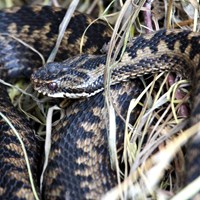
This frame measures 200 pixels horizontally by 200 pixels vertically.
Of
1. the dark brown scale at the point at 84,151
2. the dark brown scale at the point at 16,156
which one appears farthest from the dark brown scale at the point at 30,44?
the dark brown scale at the point at 84,151

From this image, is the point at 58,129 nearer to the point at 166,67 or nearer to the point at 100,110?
the point at 100,110

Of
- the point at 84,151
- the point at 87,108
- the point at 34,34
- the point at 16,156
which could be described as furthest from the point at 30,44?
the point at 84,151

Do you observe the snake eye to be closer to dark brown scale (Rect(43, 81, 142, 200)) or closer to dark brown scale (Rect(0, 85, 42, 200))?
dark brown scale (Rect(43, 81, 142, 200))

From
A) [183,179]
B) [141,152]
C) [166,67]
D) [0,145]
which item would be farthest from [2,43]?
[183,179]

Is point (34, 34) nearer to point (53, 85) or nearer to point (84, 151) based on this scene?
point (53, 85)

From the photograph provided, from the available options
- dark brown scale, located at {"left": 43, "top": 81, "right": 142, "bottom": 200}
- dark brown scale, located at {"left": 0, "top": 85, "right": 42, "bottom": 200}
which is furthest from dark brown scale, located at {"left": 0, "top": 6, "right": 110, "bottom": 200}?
dark brown scale, located at {"left": 43, "top": 81, "right": 142, "bottom": 200}

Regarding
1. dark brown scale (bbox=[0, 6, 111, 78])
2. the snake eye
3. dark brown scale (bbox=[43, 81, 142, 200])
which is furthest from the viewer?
dark brown scale (bbox=[0, 6, 111, 78])

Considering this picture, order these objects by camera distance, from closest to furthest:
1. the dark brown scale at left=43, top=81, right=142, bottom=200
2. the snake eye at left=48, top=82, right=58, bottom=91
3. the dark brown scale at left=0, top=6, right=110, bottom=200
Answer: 1. the dark brown scale at left=43, top=81, right=142, bottom=200
2. the dark brown scale at left=0, top=6, right=110, bottom=200
3. the snake eye at left=48, top=82, right=58, bottom=91
